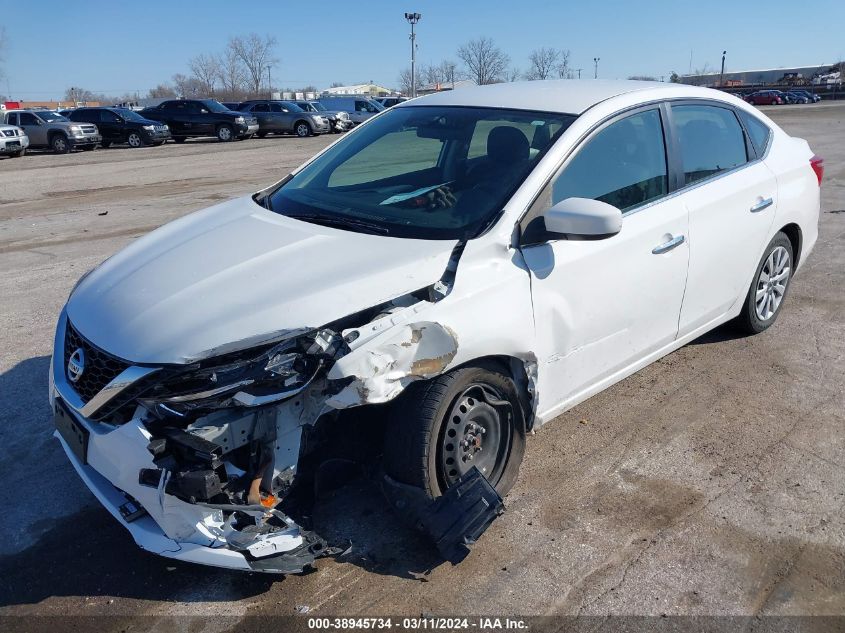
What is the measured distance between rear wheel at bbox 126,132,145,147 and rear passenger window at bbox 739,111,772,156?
27575 millimetres

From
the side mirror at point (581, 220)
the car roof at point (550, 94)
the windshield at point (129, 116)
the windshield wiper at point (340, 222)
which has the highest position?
the car roof at point (550, 94)

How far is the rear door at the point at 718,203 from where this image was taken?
4168 mm

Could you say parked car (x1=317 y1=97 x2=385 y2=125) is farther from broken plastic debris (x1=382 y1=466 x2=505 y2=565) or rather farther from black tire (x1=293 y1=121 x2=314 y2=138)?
broken plastic debris (x1=382 y1=466 x2=505 y2=565)

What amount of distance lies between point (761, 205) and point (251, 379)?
3.60m

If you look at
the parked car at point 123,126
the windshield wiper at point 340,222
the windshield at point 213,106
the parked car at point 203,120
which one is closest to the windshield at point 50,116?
the parked car at point 123,126

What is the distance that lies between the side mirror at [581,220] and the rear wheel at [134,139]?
28.6m

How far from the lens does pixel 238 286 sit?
115 inches

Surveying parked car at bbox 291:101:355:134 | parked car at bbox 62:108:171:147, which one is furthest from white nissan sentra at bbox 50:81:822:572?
parked car at bbox 291:101:355:134

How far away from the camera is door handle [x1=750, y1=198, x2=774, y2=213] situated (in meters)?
4.60

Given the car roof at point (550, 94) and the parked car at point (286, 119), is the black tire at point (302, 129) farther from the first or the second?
the car roof at point (550, 94)

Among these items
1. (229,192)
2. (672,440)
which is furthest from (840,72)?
(672,440)

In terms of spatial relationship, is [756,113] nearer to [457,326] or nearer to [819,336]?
[819,336]

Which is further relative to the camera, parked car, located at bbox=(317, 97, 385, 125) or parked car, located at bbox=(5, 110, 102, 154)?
parked car, located at bbox=(317, 97, 385, 125)

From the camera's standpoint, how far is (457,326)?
2.93m
